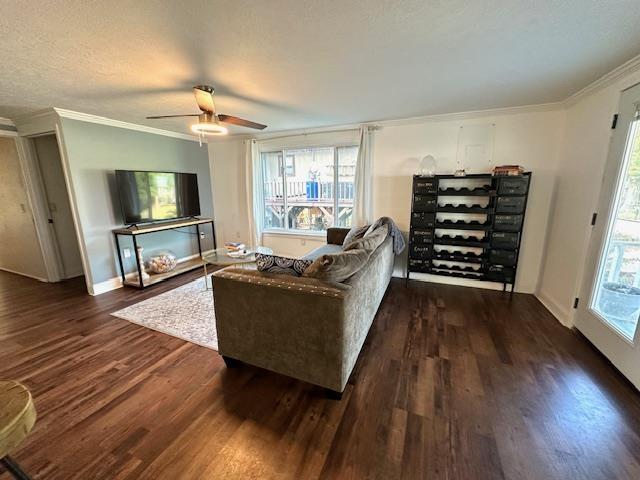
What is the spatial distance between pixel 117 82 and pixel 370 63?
7.21 feet

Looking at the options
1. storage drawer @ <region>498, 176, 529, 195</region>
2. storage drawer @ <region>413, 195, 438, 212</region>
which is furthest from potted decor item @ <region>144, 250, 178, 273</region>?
storage drawer @ <region>498, 176, 529, 195</region>

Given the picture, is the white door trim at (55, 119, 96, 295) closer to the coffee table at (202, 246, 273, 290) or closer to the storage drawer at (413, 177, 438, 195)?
the coffee table at (202, 246, 273, 290)

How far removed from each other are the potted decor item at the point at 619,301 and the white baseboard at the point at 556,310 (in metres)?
0.42

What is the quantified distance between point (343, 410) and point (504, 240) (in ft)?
9.59

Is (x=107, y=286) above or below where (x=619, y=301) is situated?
below

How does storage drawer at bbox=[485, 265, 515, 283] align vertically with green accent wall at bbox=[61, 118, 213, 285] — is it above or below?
below

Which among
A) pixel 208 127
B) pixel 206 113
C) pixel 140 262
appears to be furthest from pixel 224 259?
pixel 206 113

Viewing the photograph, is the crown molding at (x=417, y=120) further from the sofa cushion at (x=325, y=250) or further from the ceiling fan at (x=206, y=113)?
the ceiling fan at (x=206, y=113)

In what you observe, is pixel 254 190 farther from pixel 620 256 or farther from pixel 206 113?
pixel 620 256

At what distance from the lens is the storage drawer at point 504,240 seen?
3213 mm

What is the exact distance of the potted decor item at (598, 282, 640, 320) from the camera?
192cm

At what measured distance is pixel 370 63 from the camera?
1.98 m

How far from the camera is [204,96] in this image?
221 centimetres

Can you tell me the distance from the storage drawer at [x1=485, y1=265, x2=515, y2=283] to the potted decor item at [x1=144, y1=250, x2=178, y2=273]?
465 centimetres
